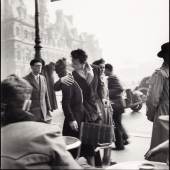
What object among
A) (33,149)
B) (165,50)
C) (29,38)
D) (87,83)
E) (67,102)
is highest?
(29,38)

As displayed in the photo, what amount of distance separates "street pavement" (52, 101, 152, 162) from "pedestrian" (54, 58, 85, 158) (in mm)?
998

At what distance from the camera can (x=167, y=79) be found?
146 inches

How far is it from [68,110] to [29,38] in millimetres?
4818

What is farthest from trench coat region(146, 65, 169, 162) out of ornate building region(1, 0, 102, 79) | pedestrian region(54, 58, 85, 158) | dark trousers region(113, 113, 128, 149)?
ornate building region(1, 0, 102, 79)

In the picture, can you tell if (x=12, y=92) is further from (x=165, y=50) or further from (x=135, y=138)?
(x=135, y=138)

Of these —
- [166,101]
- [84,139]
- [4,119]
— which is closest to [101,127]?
[84,139]

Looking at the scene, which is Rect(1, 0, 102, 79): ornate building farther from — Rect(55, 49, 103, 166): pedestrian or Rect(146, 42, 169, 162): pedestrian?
Rect(146, 42, 169, 162): pedestrian

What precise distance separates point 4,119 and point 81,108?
243 cm

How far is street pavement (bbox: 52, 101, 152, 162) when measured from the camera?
5266 mm

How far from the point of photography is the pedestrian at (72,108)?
4223mm

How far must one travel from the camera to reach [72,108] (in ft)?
14.4

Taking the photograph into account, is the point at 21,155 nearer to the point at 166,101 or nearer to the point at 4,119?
the point at 4,119

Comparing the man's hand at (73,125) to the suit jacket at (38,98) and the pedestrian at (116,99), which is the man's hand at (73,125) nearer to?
the suit jacket at (38,98)

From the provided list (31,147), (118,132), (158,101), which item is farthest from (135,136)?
(31,147)
